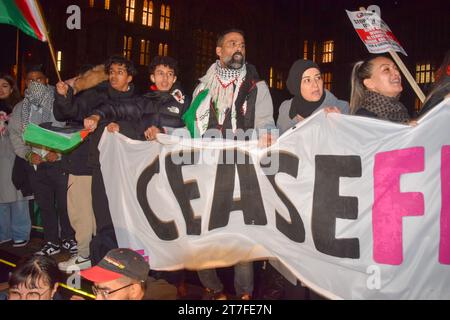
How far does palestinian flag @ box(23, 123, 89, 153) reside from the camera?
5.41 meters

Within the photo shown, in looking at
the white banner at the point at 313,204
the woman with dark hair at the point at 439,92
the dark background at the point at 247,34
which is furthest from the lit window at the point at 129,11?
the woman with dark hair at the point at 439,92

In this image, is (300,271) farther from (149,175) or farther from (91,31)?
(91,31)

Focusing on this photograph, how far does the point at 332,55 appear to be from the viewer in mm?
47156

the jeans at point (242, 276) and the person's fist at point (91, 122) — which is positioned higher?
the person's fist at point (91, 122)

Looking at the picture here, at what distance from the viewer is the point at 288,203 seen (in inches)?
154

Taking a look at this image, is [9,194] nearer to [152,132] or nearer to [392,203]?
[152,132]

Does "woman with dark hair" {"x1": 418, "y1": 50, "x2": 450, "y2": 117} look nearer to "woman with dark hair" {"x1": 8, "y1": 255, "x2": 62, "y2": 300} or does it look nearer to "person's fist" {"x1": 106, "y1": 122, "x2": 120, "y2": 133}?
"woman with dark hair" {"x1": 8, "y1": 255, "x2": 62, "y2": 300}

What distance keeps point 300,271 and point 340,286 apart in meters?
0.35

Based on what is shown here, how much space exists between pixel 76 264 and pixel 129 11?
32.7m

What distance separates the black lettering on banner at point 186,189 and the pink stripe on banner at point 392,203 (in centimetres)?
162

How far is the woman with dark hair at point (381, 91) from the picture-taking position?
152 inches

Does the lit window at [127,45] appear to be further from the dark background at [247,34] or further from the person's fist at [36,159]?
the person's fist at [36,159]
